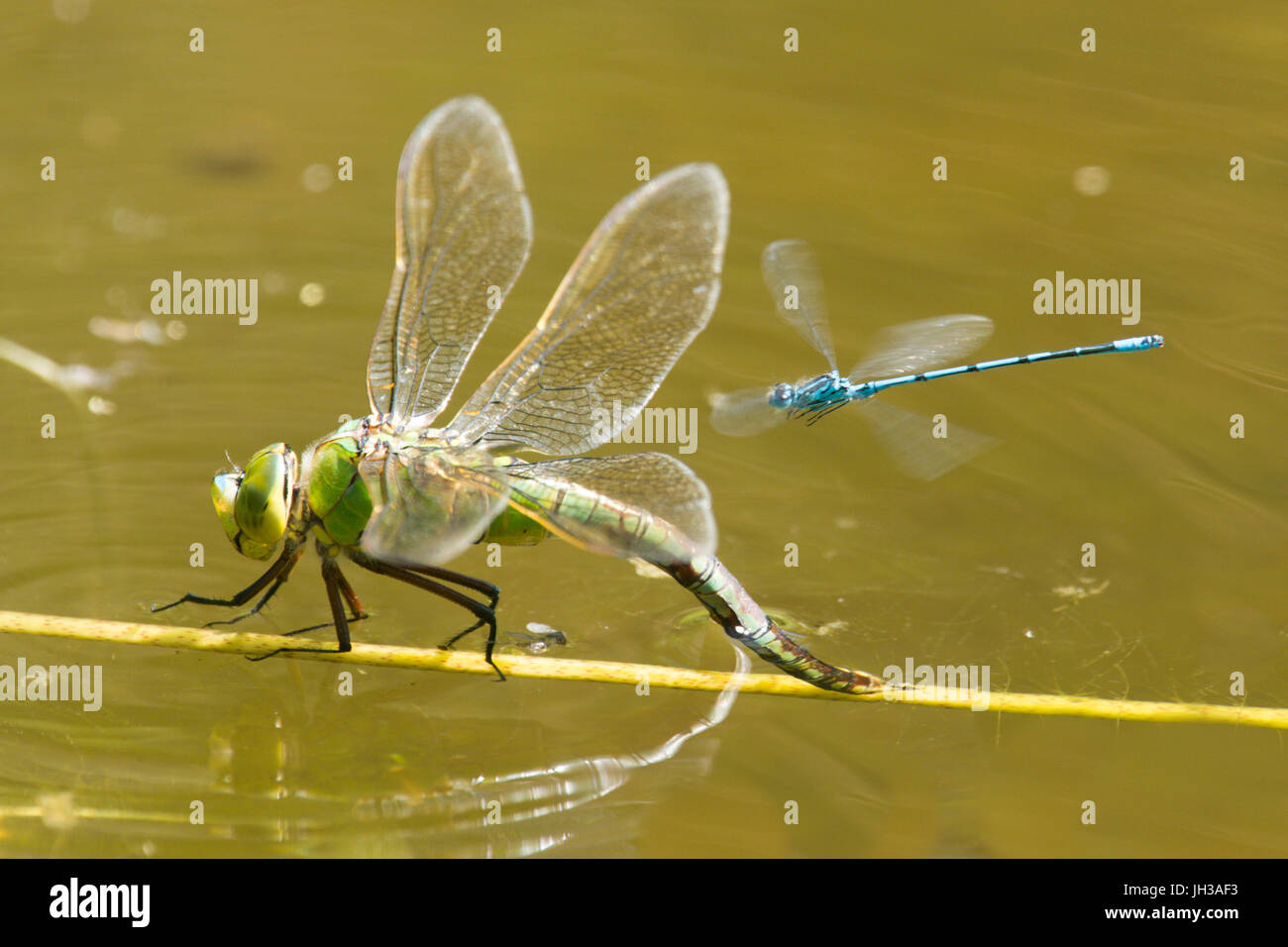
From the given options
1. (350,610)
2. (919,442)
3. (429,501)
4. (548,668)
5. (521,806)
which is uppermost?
(919,442)

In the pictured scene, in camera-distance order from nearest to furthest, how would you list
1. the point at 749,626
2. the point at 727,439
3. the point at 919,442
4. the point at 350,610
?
the point at 749,626
the point at 350,610
the point at 919,442
the point at 727,439

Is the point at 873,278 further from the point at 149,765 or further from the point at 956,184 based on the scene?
the point at 149,765

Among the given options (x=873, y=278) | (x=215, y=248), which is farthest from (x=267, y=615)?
(x=873, y=278)

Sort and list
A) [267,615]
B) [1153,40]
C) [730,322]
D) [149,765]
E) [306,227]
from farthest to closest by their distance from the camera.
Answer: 1. [1153,40]
2. [306,227]
3. [730,322]
4. [267,615]
5. [149,765]

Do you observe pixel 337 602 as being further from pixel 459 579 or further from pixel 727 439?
pixel 727 439

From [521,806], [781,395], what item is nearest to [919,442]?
[781,395]
